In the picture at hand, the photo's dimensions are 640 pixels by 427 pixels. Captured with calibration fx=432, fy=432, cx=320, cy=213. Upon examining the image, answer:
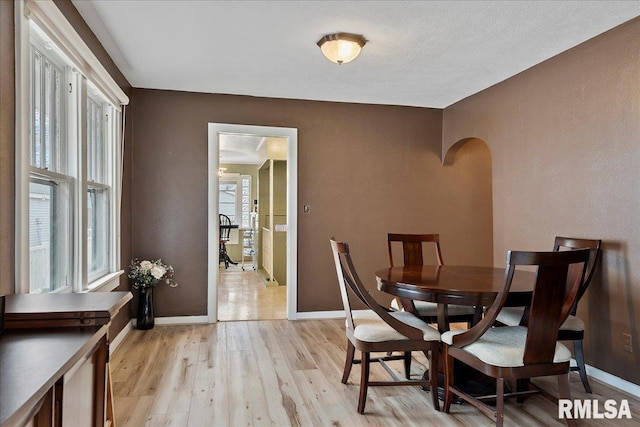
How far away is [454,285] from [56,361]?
202 centimetres

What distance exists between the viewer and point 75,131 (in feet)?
8.93

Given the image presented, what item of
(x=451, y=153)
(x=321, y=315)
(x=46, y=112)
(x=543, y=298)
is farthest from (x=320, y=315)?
(x=46, y=112)

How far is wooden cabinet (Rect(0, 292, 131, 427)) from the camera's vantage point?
103 cm

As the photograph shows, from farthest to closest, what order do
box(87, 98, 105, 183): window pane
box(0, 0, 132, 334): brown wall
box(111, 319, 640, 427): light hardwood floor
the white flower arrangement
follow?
the white flower arrangement
box(87, 98, 105, 183): window pane
box(111, 319, 640, 427): light hardwood floor
box(0, 0, 132, 334): brown wall

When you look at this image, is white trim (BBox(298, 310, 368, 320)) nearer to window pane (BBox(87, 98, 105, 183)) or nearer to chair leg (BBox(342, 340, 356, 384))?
chair leg (BBox(342, 340, 356, 384))

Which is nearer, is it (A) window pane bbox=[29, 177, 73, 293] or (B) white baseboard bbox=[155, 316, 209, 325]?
(A) window pane bbox=[29, 177, 73, 293]

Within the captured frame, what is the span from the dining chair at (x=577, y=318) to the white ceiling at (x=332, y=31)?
4.90ft

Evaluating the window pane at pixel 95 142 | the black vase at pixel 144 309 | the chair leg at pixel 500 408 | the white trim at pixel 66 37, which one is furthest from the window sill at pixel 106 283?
the chair leg at pixel 500 408

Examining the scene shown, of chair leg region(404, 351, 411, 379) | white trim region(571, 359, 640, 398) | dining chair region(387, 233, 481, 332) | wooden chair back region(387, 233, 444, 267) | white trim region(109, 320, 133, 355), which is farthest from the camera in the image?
wooden chair back region(387, 233, 444, 267)

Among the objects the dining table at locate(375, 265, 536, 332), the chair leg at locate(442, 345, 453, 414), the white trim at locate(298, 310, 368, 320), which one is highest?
the dining table at locate(375, 265, 536, 332)

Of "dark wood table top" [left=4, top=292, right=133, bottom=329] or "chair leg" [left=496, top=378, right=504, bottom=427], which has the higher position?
"dark wood table top" [left=4, top=292, right=133, bottom=329]

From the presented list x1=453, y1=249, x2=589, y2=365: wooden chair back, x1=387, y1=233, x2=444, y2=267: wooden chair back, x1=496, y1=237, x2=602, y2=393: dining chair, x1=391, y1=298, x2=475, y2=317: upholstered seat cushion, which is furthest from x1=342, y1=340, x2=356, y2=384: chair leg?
x1=387, y1=233, x2=444, y2=267: wooden chair back

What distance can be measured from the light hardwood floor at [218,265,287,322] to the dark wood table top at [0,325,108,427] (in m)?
3.35

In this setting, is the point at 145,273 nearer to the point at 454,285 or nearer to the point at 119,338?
the point at 119,338
